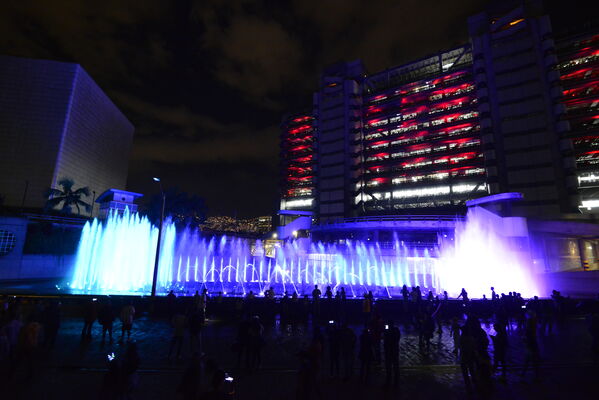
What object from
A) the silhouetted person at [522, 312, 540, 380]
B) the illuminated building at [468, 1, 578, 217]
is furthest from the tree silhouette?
the illuminated building at [468, 1, 578, 217]

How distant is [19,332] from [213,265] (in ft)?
102

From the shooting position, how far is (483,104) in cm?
6178

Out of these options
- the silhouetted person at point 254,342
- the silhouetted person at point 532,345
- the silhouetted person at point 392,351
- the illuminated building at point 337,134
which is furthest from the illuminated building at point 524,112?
the silhouetted person at point 254,342

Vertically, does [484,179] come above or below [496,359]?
above

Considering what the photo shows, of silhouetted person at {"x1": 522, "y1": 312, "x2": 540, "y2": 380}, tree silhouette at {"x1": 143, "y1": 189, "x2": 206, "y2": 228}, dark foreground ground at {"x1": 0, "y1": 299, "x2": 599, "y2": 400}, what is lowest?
dark foreground ground at {"x1": 0, "y1": 299, "x2": 599, "y2": 400}

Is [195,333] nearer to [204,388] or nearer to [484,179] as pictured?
[204,388]

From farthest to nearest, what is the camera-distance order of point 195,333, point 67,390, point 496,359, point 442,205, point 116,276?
point 442,205
point 116,276
point 195,333
point 496,359
point 67,390

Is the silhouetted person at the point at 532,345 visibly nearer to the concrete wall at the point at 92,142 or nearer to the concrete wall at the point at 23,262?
the concrete wall at the point at 23,262

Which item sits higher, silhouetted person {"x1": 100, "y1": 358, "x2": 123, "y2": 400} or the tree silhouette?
the tree silhouette

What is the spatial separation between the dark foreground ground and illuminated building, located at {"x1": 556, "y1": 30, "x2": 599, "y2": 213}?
2207 inches

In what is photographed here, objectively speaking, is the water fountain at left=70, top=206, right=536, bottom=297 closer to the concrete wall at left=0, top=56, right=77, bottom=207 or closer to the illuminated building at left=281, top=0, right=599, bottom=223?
the illuminated building at left=281, top=0, right=599, bottom=223

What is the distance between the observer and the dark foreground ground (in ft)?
22.2

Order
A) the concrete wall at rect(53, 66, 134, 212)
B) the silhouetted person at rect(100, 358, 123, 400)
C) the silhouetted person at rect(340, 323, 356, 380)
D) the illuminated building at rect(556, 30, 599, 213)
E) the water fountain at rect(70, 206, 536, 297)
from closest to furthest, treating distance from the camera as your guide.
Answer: the silhouetted person at rect(100, 358, 123, 400) < the silhouetted person at rect(340, 323, 356, 380) < the water fountain at rect(70, 206, 536, 297) < the illuminated building at rect(556, 30, 599, 213) < the concrete wall at rect(53, 66, 134, 212)

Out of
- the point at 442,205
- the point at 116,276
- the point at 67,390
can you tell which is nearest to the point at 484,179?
the point at 442,205
